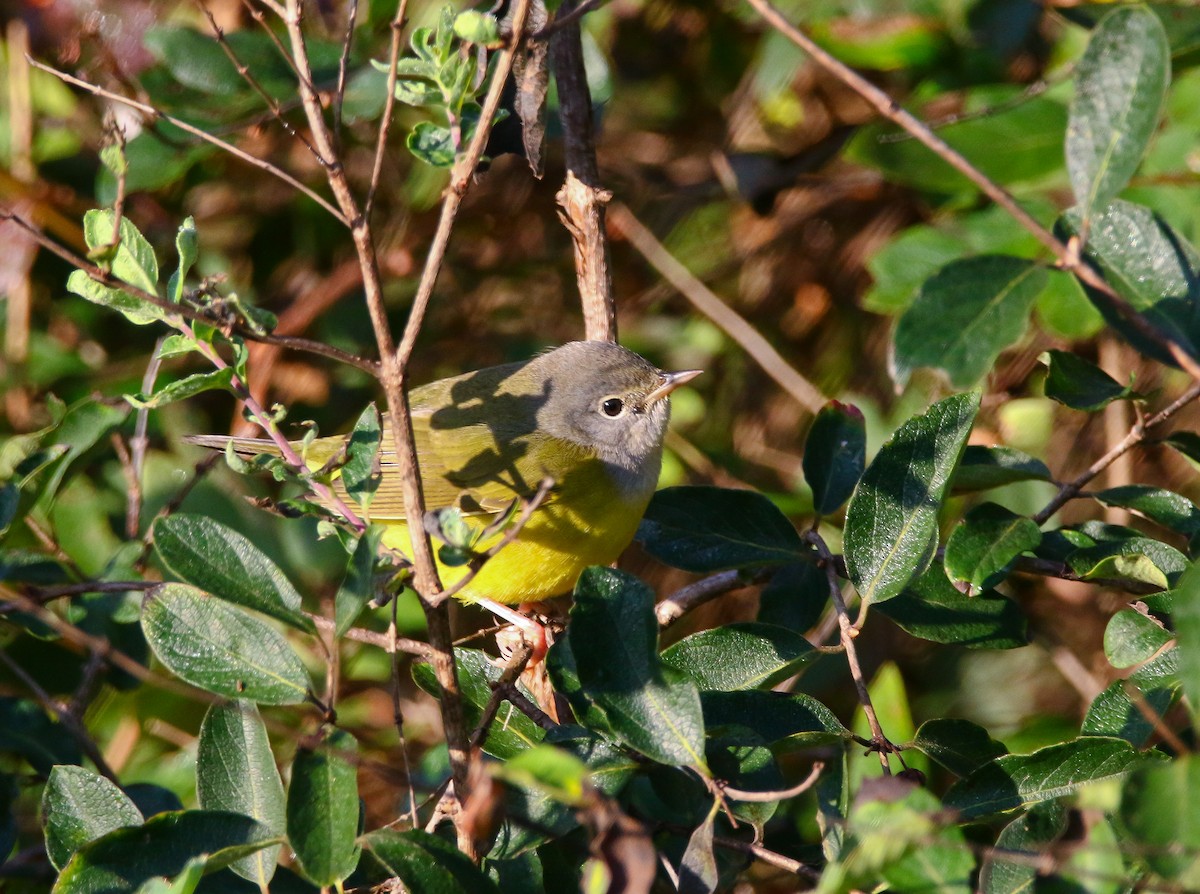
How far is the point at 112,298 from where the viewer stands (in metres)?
1.63

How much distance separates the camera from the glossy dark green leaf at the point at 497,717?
191 cm

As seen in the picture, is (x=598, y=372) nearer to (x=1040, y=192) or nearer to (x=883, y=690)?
(x=883, y=690)

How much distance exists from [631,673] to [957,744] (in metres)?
0.63

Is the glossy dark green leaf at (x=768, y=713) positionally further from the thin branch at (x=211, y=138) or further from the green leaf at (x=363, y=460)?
the thin branch at (x=211, y=138)

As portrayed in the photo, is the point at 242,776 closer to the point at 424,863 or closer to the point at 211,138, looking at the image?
the point at 424,863

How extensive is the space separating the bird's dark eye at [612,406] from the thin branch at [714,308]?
105cm

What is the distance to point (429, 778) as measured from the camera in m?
2.33

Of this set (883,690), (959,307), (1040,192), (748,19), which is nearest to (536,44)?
(959,307)

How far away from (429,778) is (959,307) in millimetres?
1410

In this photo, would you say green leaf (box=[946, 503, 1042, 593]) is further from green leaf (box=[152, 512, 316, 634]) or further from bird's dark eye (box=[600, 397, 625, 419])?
bird's dark eye (box=[600, 397, 625, 419])

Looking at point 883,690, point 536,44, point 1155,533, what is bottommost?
point 1155,533

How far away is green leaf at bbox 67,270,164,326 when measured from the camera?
1.59 m

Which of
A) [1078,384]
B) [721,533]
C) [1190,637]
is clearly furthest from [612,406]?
[1190,637]

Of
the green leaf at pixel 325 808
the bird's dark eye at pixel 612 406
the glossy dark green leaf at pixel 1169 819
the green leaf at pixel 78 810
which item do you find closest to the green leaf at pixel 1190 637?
the glossy dark green leaf at pixel 1169 819
